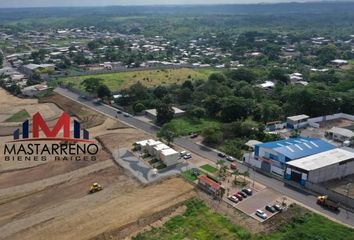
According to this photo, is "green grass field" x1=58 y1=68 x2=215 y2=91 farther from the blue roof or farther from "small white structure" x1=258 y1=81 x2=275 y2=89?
the blue roof

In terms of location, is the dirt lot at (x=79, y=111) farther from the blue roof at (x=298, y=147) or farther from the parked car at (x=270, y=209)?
the parked car at (x=270, y=209)

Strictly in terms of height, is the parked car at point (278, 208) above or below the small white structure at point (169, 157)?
below

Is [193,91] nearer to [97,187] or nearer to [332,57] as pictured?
[97,187]

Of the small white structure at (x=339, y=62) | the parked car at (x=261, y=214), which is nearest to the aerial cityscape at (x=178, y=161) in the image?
the parked car at (x=261, y=214)

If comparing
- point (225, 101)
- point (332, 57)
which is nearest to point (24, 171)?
point (225, 101)

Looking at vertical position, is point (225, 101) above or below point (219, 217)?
above

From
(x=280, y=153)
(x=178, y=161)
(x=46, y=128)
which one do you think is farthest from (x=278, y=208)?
(x=46, y=128)

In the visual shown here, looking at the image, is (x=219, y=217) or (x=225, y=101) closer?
(x=219, y=217)
